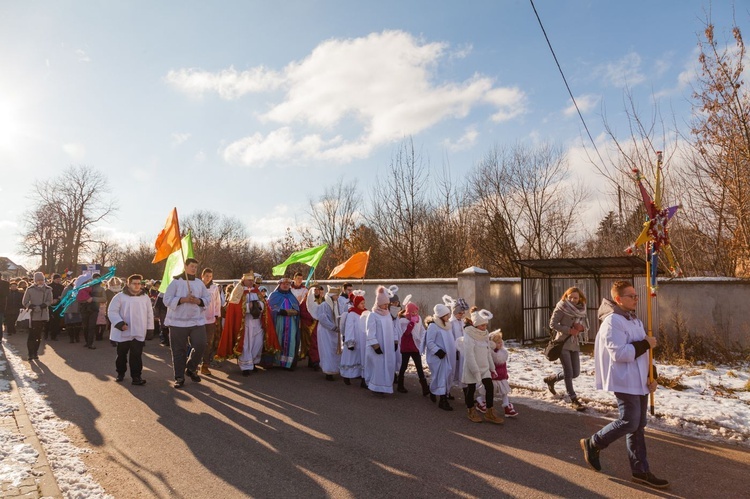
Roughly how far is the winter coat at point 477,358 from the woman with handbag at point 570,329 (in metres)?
1.24

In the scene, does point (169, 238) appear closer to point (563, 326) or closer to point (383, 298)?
point (383, 298)

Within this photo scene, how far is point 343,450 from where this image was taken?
5.14 metres

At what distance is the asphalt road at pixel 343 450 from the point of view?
4238mm

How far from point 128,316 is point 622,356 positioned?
305 inches

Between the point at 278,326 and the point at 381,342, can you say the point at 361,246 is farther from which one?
the point at 381,342

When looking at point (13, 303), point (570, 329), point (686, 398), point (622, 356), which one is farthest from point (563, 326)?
point (13, 303)

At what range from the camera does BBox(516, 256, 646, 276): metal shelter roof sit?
1170cm

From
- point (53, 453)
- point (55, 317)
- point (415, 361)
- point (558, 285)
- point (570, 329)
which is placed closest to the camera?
point (53, 453)

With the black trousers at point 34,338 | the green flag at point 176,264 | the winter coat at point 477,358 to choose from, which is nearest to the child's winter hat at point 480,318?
the winter coat at point 477,358

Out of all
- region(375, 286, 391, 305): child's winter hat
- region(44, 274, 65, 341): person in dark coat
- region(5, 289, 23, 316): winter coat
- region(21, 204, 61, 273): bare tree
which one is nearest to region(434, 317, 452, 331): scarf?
region(375, 286, 391, 305): child's winter hat

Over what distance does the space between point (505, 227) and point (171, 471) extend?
19.3m

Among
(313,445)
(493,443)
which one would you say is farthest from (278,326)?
(493,443)

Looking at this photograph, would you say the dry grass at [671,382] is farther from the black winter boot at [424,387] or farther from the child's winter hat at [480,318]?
the black winter boot at [424,387]

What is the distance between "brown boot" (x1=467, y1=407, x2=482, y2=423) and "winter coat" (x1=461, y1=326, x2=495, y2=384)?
15.7 inches
